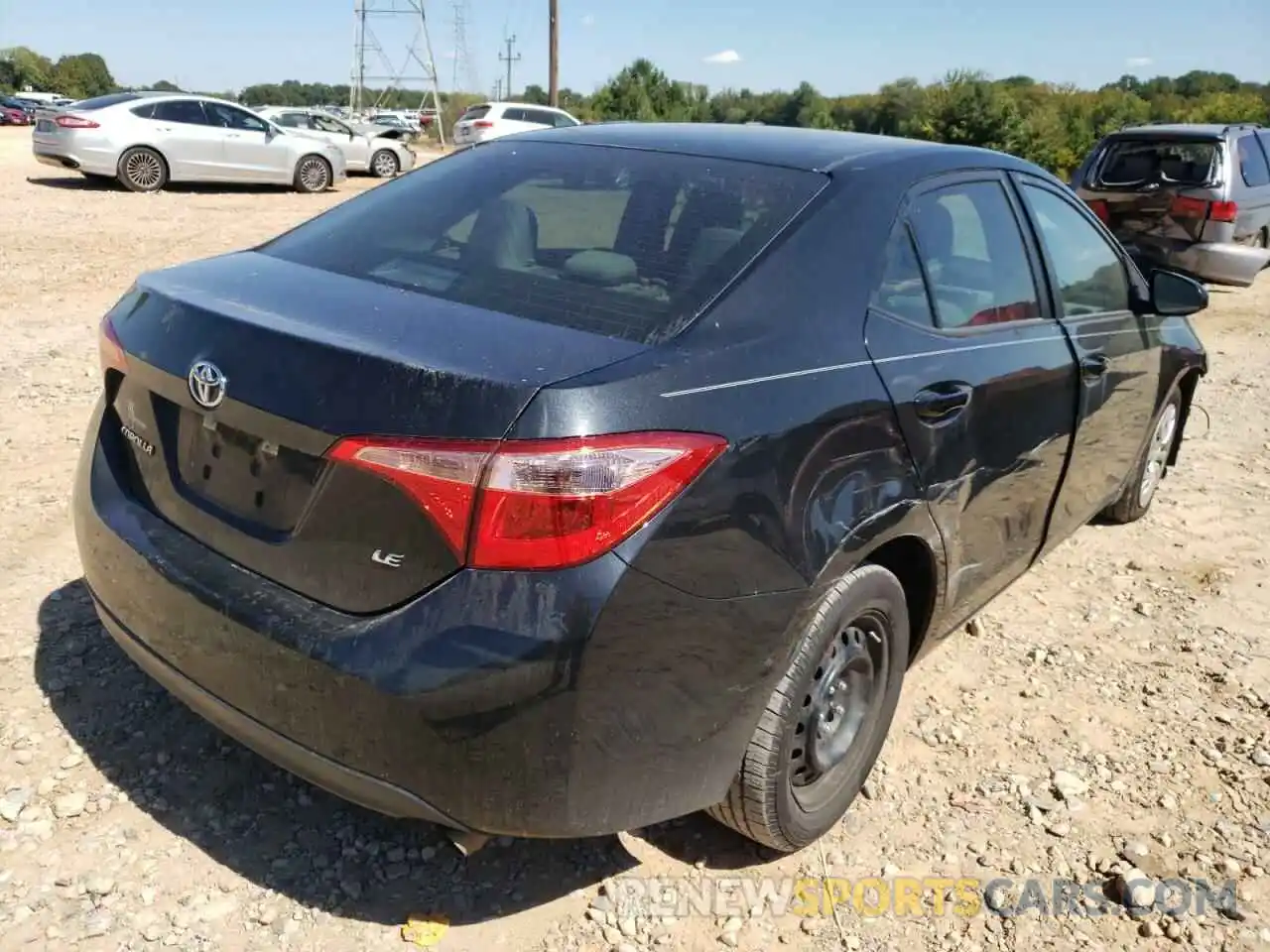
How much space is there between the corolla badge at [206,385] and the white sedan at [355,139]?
62.5 ft

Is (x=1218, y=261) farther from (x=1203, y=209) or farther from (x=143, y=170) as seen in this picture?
(x=143, y=170)

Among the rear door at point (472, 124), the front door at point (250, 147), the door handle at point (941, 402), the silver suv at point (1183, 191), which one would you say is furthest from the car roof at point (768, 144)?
the rear door at point (472, 124)

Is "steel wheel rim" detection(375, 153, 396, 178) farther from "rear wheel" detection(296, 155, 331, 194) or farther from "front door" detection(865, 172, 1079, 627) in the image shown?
"front door" detection(865, 172, 1079, 627)

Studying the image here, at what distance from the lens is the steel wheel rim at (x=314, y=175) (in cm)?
1739

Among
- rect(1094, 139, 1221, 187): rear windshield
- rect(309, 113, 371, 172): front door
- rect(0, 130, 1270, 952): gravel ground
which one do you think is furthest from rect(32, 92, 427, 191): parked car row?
rect(0, 130, 1270, 952): gravel ground

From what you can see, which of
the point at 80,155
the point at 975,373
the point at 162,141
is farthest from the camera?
the point at 162,141

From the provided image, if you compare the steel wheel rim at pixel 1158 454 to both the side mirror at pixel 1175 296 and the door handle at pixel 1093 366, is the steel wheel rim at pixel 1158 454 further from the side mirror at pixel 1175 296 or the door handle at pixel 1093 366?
the door handle at pixel 1093 366

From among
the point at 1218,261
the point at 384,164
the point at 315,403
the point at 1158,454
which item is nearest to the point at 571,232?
the point at 315,403

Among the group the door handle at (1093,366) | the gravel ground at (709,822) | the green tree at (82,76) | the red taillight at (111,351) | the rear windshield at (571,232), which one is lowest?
the gravel ground at (709,822)

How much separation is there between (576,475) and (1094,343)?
246 centimetres

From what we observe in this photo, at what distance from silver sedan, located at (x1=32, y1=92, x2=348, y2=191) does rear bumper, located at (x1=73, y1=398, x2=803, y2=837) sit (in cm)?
1530

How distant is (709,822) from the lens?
2.75 m

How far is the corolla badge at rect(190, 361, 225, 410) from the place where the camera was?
212 cm

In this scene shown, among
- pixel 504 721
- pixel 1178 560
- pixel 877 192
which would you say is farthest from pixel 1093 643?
pixel 504 721
